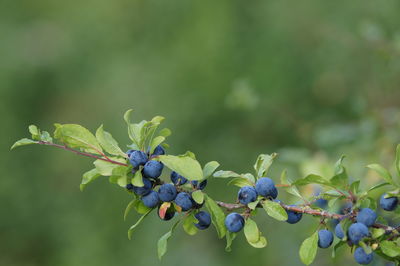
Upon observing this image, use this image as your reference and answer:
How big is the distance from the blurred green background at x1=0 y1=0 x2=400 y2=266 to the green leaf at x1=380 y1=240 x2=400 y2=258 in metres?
1.20

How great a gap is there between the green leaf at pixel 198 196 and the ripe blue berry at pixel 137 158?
100mm

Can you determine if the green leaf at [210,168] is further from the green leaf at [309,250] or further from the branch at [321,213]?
the green leaf at [309,250]

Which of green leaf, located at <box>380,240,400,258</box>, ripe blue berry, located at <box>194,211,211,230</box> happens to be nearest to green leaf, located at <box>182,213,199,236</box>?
ripe blue berry, located at <box>194,211,211,230</box>

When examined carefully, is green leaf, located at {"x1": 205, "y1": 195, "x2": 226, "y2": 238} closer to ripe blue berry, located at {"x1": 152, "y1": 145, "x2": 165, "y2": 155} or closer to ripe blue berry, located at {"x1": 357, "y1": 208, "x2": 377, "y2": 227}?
ripe blue berry, located at {"x1": 152, "y1": 145, "x2": 165, "y2": 155}

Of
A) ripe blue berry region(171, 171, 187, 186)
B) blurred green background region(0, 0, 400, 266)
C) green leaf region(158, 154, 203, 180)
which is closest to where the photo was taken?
green leaf region(158, 154, 203, 180)

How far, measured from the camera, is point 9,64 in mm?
4004

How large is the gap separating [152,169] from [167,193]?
0.05m

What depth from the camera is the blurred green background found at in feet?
8.45

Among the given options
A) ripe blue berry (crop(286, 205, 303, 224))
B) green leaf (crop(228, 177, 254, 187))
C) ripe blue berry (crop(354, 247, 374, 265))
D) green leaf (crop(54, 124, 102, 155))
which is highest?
green leaf (crop(54, 124, 102, 155))

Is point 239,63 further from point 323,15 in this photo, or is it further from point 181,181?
point 181,181

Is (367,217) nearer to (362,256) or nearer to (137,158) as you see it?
(362,256)

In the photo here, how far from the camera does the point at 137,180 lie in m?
0.81

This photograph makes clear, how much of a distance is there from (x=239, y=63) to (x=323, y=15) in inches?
24.2

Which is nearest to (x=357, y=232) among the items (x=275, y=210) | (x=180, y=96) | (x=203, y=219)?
(x=275, y=210)
